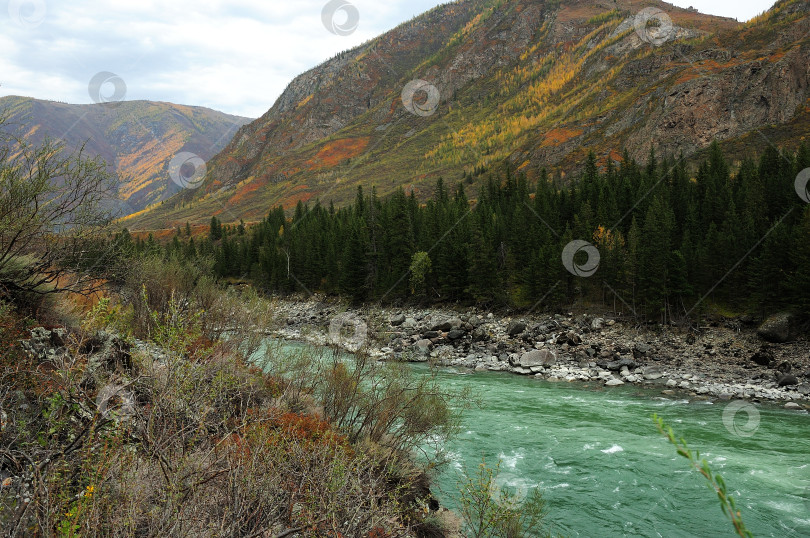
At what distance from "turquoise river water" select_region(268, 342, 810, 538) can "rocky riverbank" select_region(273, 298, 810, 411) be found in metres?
4.31

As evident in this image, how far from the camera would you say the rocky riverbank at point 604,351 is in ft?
73.5

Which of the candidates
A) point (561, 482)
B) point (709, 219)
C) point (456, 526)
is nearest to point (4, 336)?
point (456, 526)

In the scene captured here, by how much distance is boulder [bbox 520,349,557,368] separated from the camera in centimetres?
2960

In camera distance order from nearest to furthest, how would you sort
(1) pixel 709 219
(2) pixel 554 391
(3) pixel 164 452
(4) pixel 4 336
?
(3) pixel 164 452 < (4) pixel 4 336 < (2) pixel 554 391 < (1) pixel 709 219

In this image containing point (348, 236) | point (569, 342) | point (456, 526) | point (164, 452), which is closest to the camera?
point (164, 452)

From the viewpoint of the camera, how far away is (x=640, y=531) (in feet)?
31.6

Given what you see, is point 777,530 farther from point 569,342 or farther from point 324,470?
point 569,342

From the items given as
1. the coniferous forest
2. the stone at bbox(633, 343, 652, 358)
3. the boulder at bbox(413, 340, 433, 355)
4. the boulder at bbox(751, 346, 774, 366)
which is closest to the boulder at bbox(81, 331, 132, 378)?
the coniferous forest

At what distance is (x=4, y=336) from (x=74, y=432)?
11.8 feet

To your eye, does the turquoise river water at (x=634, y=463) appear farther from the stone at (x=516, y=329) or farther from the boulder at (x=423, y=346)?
the stone at (x=516, y=329)

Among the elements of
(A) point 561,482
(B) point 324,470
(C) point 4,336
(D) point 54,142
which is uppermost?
(D) point 54,142

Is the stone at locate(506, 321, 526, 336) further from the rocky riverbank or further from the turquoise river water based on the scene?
the turquoise river water

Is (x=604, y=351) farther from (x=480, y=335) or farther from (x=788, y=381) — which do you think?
(x=788, y=381)

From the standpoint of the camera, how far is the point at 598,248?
1874 inches
